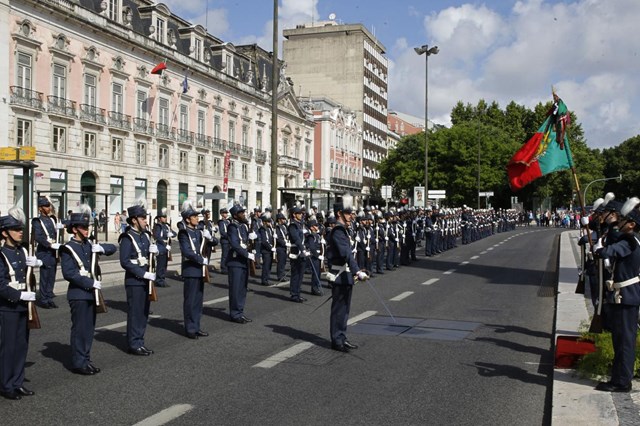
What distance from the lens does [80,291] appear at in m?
8.06

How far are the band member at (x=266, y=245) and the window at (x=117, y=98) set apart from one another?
30054 millimetres

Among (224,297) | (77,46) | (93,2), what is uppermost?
(93,2)

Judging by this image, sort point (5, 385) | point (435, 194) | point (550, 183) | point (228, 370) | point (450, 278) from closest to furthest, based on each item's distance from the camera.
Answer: point (5, 385) → point (228, 370) → point (450, 278) → point (435, 194) → point (550, 183)

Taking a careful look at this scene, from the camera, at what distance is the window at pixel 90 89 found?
43781 mm

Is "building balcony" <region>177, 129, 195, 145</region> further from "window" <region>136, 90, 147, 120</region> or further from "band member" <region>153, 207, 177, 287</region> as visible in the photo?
"band member" <region>153, 207, 177, 287</region>

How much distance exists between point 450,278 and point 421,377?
1188 cm

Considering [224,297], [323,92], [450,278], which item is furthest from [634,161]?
[224,297]

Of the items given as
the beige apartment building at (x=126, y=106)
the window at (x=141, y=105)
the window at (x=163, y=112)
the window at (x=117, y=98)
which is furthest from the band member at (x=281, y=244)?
the window at (x=163, y=112)

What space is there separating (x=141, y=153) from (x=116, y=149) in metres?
3.01

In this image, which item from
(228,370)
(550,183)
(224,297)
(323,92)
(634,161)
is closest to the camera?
(228,370)

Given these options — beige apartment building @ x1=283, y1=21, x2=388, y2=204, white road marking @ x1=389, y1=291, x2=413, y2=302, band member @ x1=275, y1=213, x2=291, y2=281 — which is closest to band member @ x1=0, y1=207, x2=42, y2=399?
white road marking @ x1=389, y1=291, x2=413, y2=302

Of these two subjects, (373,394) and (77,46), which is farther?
(77,46)

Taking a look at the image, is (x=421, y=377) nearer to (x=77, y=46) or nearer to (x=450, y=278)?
(x=450, y=278)

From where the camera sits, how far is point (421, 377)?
7.96m
